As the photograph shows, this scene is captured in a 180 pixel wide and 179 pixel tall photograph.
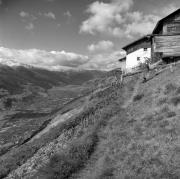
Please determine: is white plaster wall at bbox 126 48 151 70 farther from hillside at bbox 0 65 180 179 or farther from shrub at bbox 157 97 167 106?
shrub at bbox 157 97 167 106

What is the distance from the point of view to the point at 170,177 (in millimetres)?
11914

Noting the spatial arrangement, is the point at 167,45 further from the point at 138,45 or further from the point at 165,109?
the point at 165,109

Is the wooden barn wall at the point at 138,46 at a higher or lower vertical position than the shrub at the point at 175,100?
higher

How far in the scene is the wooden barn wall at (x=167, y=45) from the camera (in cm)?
3659

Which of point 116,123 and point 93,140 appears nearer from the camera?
point 93,140

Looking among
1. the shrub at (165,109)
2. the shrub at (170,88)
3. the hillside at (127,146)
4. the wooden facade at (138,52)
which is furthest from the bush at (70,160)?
the wooden facade at (138,52)

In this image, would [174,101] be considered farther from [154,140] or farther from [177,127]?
[154,140]

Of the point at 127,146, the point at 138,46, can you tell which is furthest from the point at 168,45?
the point at 127,146

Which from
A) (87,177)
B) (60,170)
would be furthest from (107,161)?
(60,170)

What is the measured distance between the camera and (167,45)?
36.8m

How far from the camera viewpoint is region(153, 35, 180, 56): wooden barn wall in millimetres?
36594

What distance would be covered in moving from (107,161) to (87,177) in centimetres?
176

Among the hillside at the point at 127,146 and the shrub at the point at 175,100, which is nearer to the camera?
the hillside at the point at 127,146

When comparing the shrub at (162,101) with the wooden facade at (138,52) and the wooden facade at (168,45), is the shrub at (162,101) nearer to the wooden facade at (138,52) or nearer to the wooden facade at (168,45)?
the wooden facade at (168,45)
